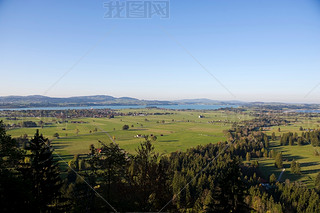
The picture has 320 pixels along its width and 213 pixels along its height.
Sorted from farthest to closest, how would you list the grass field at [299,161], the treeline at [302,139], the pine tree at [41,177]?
the treeline at [302,139]
the grass field at [299,161]
the pine tree at [41,177]

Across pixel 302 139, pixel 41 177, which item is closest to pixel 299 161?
pixel 302 139

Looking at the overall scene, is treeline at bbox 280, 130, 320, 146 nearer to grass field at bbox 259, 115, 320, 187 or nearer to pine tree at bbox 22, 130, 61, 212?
grass field at bbox 259, 115, 320, 187

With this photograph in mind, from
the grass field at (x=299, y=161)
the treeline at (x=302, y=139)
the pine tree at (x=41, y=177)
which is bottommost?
the grass field at (x=299, y=161)

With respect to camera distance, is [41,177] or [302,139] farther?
[302,139]

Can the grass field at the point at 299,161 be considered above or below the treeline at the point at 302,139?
below

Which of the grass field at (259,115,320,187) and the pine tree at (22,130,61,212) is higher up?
the pine tree at (22,130,61,212)

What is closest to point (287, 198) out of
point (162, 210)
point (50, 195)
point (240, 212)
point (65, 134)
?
point (240, 212)

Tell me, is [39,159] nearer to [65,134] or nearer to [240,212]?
[240,212]

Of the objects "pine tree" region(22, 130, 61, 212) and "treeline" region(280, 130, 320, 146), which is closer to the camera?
"pine tree" region(22, 130, 61, 212)

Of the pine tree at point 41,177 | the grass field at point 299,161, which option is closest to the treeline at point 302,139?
the grass field at point 299,161

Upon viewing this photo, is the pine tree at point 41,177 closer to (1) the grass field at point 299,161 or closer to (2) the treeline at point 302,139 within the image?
(1) the grass field at point 299,161

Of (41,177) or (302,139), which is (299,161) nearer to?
(302,139)

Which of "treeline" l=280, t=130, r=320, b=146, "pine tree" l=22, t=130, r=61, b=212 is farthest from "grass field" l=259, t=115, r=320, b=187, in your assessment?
"pine tree" l=22, t=130, r=61, b=212
